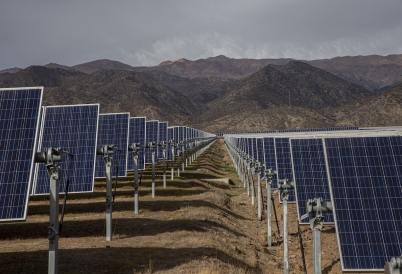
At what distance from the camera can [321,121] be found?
161375 mm

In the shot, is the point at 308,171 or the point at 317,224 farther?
the point at 308,171

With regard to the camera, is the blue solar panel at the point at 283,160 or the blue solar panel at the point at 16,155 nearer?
the blue solar panel at the point at 16,155

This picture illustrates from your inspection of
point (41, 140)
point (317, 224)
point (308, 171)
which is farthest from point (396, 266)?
point (41, 140)

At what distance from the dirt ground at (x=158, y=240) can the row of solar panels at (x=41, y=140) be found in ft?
7.59

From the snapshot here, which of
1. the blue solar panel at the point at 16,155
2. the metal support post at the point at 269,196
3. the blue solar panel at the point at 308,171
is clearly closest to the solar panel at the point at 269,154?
the blue solar panel at the point at 308,171

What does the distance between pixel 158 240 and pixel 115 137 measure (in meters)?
14.6

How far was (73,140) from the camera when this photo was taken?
23.2m

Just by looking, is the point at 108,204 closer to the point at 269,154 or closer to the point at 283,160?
the point at 283,160

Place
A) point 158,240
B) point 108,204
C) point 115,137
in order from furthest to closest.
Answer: point 115,137 → point 158,240 → point 108,204

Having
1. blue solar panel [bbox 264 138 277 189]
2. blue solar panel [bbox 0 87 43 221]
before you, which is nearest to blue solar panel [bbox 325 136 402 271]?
blue solar panel [bbox 0 87 43 221]

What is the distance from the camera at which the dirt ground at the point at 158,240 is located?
1461cm

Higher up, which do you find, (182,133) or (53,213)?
(182,133)

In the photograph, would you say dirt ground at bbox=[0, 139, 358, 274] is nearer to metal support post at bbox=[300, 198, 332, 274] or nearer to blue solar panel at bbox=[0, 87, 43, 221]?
blue solar panel at bbox=[0, 87, 43, 221]

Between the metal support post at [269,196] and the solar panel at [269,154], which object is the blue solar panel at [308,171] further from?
the solar panel at [269,154]
